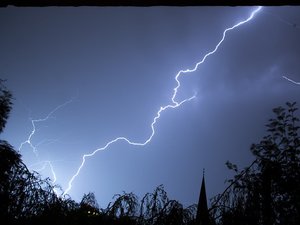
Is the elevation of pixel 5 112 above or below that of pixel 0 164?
above

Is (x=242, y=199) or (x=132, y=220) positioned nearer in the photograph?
(x=242, y=199)

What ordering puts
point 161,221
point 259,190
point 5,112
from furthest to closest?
point 5,112
point 161,221
point 259,190

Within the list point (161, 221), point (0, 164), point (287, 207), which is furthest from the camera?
point (0, 164)

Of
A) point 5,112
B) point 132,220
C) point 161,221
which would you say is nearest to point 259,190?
point 161,221

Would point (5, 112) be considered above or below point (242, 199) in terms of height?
above

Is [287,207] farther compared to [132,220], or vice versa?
[132,220]

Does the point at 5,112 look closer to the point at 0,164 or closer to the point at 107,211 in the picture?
the point at 0,164

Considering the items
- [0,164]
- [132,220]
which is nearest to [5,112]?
[0,164]
